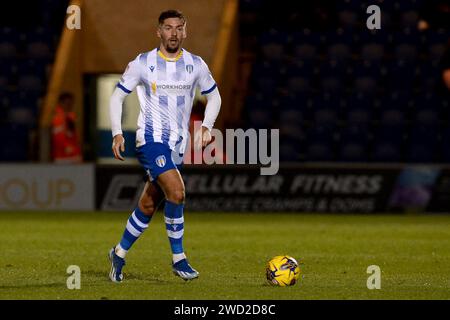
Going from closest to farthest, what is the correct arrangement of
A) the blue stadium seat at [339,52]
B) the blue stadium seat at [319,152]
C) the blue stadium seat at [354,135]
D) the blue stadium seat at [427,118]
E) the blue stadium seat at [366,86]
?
the blue stadium seat at [319,152], the blue stadium seat at [354,135], the blue stadium seat at [427,118], the blue stadium seat at [366,86], the blue stadium seat at [339,52]

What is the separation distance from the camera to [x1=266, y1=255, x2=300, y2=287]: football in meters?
8.92

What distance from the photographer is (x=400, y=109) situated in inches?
782

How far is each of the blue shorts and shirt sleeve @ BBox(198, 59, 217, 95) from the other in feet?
2.03

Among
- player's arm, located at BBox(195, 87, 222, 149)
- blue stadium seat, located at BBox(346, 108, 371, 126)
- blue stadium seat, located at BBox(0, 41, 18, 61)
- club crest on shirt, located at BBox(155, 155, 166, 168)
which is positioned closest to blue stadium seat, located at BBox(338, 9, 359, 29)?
blue stadium seat, located at BBox(346, 108, 371, 126)

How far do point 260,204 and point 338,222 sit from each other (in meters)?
1.88

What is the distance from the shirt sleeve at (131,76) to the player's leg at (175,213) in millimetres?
765

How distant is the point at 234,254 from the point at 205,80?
2.82 meters

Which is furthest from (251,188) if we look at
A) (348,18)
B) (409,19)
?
(409,19)

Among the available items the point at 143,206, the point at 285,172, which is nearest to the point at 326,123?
the point at 285,172

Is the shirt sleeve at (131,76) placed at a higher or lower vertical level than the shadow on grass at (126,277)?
higher

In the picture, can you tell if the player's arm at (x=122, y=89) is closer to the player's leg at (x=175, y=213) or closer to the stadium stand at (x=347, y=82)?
the player's leg at (x=175, y=213)

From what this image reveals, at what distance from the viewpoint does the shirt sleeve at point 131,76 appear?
9258 millimetres

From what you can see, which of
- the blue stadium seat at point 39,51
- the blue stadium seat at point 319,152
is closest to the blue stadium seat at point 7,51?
the blue stadium seat at point 39,51
